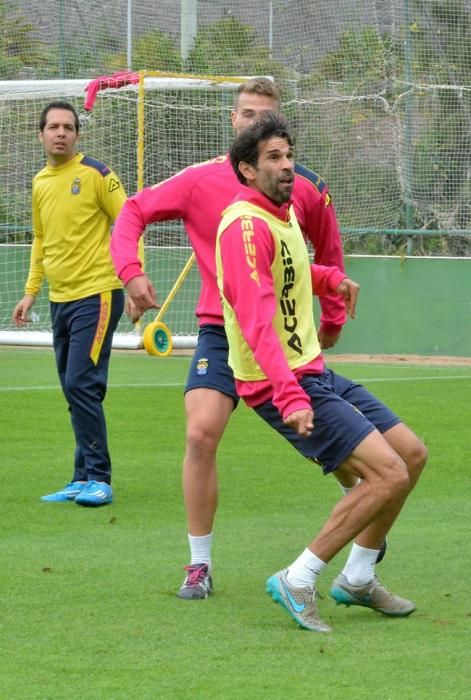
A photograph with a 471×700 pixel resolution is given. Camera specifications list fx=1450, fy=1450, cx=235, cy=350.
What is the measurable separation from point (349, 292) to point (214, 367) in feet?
2.44

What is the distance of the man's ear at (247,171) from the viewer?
561 cm

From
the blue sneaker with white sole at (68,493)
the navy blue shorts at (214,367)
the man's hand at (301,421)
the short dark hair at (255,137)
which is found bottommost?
the blue sneaker with white sole at (68,493)

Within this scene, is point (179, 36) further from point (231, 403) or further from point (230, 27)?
point (231, 403)

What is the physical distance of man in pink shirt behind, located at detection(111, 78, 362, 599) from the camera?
615 cm

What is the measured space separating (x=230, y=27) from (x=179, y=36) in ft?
3.08

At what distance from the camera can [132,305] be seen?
20.0ft

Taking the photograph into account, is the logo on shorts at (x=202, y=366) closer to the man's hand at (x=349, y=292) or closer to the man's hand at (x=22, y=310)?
the man's hand at (x=349, y=292)

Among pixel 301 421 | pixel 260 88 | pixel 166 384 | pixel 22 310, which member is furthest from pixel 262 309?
pixel 166 384

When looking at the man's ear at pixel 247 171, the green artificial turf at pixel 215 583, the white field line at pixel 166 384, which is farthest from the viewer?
the white field line at pixel 166 384

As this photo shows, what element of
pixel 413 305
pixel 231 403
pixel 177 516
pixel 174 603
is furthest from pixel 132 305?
pixel 413 305

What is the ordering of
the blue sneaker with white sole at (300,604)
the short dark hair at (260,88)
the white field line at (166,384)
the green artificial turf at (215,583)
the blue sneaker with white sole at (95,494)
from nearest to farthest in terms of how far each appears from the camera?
the green artificial turf at (215,583) < the blue sneaker with white sole at (300,604) < the short dark hair at (260,88) < the blue sneaker with white sole at (95,494) < the white field line at (166,384)

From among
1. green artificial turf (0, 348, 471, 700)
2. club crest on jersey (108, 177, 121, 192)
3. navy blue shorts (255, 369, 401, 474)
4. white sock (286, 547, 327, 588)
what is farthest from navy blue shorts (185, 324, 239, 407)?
club crest on jersey (108, 177, 121, 192)

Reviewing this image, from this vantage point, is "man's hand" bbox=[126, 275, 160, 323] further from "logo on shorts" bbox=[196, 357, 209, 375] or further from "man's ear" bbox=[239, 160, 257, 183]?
"man's ear" bbox=[239, 160, 257, 183]

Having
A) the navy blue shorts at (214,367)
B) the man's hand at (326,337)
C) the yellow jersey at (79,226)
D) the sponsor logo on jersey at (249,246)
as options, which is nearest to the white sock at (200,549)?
the navy blue shorts at (214,367)
